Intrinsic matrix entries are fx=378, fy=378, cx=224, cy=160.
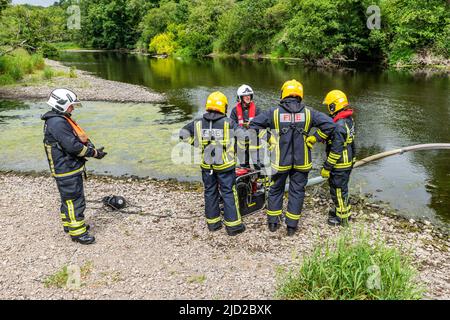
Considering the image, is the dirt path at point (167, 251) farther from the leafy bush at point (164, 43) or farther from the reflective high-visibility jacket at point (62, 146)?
the leafy bush at point (164, 43)

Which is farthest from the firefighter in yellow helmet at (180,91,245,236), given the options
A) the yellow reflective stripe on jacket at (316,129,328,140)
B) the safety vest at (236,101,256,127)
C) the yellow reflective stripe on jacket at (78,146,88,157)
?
the safety vest at (236,101,256,127)

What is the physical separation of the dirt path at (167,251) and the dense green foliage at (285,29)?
2261 centimetres

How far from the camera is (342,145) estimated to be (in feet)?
21.1

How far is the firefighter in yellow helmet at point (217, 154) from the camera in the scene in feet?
20.5

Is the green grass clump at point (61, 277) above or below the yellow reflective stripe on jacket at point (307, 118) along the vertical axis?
below

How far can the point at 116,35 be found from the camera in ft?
290

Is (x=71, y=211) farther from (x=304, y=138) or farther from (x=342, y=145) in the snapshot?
(x=342, y=145)

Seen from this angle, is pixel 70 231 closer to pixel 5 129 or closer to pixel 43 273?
pixel 43 273

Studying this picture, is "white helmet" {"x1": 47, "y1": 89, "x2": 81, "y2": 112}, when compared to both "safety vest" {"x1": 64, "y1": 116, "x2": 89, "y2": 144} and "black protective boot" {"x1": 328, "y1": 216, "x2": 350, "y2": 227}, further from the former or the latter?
"black protective boot" {"x1": 328, "y1": 216, "x2": 350, "y2": 227}

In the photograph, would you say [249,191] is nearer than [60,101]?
No

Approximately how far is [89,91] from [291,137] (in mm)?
22207

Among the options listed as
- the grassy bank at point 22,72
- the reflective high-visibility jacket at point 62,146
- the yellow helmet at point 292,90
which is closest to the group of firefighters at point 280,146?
the yellow helmet at point 292,90

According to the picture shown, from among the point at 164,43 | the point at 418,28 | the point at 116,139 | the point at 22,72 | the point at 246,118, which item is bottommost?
the point at 116,139

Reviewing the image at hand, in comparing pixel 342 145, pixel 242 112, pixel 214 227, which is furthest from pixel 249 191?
pixel 342 145
